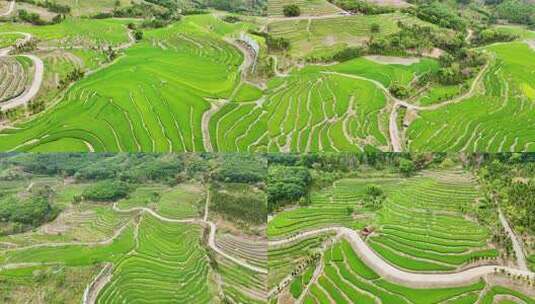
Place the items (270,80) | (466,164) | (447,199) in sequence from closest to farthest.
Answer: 1. (447,199)
2. (466,164)
3. (270,80)

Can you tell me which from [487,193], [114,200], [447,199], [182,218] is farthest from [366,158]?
[114,200]

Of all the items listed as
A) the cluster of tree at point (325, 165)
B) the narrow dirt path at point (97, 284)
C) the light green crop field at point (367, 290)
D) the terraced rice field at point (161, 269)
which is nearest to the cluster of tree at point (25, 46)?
the terraced rice field at point (161, 269)

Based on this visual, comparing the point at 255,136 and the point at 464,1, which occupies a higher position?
the point at 464,1

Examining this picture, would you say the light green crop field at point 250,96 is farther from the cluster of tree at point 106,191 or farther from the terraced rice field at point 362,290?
the terraced rice field at point 362,290

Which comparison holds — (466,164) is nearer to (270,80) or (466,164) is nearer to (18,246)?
(270,80)

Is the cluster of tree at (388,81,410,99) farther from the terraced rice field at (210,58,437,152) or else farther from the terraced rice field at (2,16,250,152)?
the terraced rice field at (2,16,250,152)

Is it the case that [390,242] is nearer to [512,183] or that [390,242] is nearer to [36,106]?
[512,183]

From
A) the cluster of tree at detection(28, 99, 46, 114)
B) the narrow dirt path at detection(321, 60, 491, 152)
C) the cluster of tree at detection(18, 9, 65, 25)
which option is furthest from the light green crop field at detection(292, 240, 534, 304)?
the cluster of tree at detection(18, 9, 65, 25)
